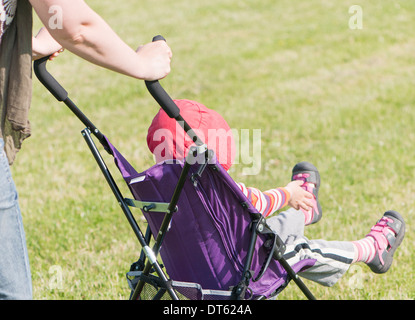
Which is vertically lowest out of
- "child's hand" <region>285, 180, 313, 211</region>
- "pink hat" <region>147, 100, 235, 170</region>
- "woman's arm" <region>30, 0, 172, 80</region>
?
"child's hand" <region>285, 180, 313, 211</region>

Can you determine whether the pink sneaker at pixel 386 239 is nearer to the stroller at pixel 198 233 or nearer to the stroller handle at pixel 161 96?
the stroller at pixel 198 233

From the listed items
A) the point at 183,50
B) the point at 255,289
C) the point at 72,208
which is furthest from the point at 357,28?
the point at 255,289

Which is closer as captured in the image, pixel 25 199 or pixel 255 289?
pixel 255 289

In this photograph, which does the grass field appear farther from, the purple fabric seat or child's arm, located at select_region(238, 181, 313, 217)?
the purple fabric seat

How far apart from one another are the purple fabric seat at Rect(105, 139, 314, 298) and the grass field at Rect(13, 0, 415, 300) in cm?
99

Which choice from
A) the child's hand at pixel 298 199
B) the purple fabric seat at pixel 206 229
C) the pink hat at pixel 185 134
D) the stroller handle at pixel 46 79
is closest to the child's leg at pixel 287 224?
the child's hand at pixel 298 199

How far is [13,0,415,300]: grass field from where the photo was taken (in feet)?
13.4

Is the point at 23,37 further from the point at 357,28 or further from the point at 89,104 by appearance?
the point at 357,28

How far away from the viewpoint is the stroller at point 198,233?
96.7 inches

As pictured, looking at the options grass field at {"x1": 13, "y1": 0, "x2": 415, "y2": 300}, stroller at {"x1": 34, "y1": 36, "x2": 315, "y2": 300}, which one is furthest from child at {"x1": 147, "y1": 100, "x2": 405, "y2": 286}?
grass field at {"x1": 13, "y1": 0, "x2": 415, "y2": 300}

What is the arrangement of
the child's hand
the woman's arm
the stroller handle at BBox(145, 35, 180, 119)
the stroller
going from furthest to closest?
the child's hand < the stroller < the stroller handle at BBox(145, 35, 180, 119) < the woman's arm

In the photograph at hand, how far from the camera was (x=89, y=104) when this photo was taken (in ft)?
24.9

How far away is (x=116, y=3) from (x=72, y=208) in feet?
27.9

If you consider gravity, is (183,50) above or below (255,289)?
above
